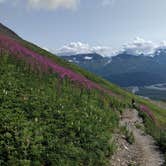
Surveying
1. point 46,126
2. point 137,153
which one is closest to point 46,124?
point 46,126

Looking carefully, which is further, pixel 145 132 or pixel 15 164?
pixel 145 132

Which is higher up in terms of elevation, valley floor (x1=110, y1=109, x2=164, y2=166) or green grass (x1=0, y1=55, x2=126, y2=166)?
green grass (x1=0, y1=55, x2=126, y2=166)

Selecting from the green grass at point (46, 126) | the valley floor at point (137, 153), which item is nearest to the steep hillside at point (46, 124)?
the green grass at point (46, 126)

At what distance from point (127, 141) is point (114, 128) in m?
1.90

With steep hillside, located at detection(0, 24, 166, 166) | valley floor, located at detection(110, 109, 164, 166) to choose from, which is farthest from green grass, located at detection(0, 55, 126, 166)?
valley floor, located at detection(110, 109, 164, 166)

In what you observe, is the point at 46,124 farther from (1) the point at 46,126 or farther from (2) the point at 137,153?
(2) the point at 137,153

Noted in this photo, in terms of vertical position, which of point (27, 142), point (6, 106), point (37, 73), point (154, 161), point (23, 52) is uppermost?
point (23, 52)

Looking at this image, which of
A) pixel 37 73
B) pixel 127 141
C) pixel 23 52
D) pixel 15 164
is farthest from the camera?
pixel 23 52

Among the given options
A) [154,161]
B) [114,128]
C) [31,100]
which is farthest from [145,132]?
[31,100]

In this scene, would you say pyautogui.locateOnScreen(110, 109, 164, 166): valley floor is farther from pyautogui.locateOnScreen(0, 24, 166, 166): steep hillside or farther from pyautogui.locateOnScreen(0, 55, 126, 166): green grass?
pyautogui.locateOnScreen(0, 55, 126, 166): green grass

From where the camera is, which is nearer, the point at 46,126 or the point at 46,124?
the point at 46,126

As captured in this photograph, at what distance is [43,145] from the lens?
18672 mm

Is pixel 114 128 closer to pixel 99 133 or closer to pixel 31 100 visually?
pixel 99 133

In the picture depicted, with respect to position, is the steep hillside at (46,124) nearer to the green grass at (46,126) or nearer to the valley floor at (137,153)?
the green grass at (46,126)
